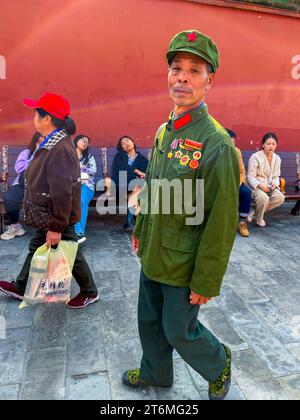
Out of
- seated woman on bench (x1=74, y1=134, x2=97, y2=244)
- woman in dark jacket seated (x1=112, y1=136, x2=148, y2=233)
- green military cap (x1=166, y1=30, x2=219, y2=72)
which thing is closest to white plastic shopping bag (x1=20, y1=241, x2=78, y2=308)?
green military cap (x1=166, y1=30, x2=219, y2=72)

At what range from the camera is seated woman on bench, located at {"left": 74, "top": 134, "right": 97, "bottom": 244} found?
446cm

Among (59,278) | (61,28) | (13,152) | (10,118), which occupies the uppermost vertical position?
(61,28)

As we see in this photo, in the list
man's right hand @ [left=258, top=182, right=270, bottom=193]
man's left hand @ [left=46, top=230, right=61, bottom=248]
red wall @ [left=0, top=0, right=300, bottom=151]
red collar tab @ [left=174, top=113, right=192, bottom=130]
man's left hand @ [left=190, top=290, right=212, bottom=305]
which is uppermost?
red wall @ [left=0, top=0, right=300, bottom=151]

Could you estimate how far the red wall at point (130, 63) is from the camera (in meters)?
5.05

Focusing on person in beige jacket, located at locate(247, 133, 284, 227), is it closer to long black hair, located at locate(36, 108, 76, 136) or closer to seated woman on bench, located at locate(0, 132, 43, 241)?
seated woman on bench, located at locate(0, 132, 43, 241)

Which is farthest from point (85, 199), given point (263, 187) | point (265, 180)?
point (265, 180)

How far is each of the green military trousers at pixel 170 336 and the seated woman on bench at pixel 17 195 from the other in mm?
3040

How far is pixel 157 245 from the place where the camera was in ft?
A: 5.46
